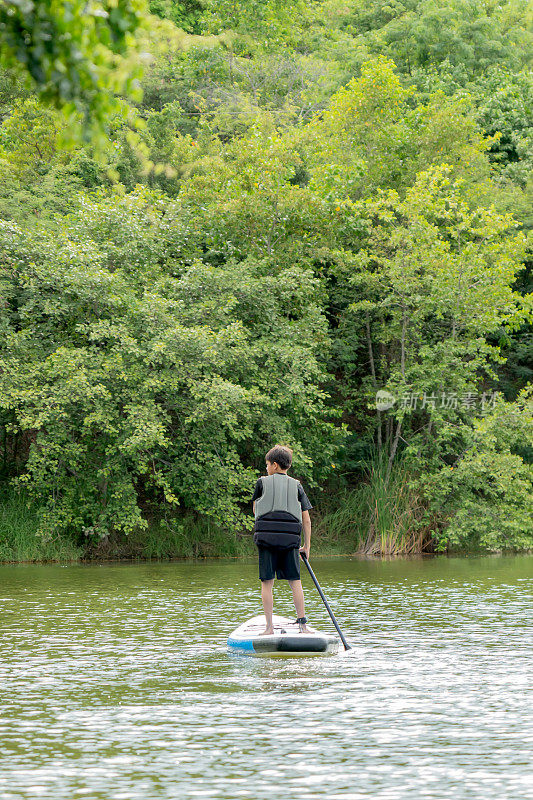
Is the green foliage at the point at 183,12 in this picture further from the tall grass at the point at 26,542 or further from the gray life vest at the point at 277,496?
the gray life vest at the point at 277,496

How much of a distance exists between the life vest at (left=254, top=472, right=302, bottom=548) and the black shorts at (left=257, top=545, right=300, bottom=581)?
100 mm

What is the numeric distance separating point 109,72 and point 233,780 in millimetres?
4102

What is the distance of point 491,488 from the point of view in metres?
25.3

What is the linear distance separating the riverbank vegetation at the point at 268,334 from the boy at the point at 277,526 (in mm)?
9918

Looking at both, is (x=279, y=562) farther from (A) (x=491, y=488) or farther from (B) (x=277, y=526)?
(A) (x=491, y=488)

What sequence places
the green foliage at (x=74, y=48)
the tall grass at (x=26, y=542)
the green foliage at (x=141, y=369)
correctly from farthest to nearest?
the tall grass at (x=26, y=542), the green foliage at (x=141, y=369), the green foliage at (x=74, y=48)

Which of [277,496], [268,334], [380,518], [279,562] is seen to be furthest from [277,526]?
[268,334]

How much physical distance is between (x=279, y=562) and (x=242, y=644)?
0.95 meters

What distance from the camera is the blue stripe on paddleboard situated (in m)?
11.4

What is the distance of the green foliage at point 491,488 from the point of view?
24.9 meters

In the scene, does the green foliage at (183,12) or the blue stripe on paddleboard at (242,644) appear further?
the green foliage at (183,12)

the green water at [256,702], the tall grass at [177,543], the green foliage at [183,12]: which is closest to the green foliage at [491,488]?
the tall grass at [177,543]

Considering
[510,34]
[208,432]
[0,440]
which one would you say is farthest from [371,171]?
[510,34]

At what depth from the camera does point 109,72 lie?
4.91 m
